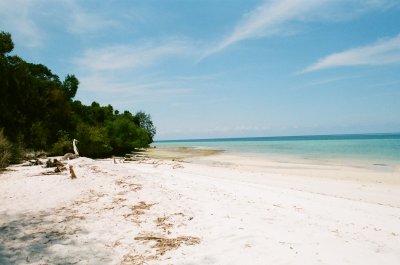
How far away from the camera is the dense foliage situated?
28.5 metres

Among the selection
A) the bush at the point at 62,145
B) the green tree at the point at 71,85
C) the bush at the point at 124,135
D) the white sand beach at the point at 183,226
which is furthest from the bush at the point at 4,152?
the green tree at the point at 71,85

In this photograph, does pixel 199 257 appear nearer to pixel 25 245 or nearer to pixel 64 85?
pixel 25 245

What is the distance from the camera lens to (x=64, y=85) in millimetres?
41125

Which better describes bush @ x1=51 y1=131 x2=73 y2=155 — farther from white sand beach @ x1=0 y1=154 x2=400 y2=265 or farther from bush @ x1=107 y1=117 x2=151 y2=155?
white sand beach @ x1=0 y1=154 x2=400 y2=265

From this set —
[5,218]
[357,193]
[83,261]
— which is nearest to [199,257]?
[83,261]

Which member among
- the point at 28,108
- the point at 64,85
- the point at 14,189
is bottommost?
the point at 14,189

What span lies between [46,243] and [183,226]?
10.6 ft

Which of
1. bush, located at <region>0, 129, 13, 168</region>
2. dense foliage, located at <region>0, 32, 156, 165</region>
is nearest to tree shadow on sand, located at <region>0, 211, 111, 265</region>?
bush, located at <region>0, 129, 13, 168</region>

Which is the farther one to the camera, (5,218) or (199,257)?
(5,218)

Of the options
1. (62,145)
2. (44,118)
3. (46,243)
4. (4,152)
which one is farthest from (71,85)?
(46,243)

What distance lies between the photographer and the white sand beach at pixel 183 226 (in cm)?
596

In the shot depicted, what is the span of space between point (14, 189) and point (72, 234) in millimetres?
7301

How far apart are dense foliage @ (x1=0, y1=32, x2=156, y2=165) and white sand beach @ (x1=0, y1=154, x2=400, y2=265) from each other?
1759cm

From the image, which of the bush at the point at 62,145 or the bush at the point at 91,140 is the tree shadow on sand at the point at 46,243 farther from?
the bush at the point at 91,140
